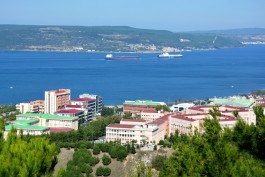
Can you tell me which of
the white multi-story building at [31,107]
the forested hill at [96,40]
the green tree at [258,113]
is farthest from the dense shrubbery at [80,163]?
the forested hill at [96,40]

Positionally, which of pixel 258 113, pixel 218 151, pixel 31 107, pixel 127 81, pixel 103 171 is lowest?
pixel 127 81

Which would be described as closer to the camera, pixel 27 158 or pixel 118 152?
pixel 27 158

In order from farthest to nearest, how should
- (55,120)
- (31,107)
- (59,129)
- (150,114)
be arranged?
(31,107)
(150,114)
(55,120)
(59,129)

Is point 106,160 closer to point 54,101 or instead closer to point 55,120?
point 55,120

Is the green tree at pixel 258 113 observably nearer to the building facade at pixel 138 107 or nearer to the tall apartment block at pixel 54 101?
the building facade at pixel 138 107

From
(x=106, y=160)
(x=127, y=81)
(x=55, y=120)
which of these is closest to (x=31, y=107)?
(x=55, y=120)

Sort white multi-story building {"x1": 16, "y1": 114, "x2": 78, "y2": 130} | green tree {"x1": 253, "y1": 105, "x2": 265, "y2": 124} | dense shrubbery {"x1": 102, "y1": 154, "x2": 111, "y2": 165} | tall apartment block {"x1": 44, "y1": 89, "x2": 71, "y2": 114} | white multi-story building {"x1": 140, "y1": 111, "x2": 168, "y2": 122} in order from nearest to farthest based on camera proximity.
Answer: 1. green tree {"x1": 253, "y1": 105, "x2": 265, "y2": 124}
2. dense shrubbery {"x1": 102, "y1": 154, "x2": 111, "y2": 165}
3. white multi-story building {"x1": 16, "y1": 114, "x2": 78, "y2": 130}
4. white multi-story building {"x1": 140, "y1": 111, "x2": 168, "y2": 122}
5. tall apartment block {"x1": 44, "y1": 89, "x2": 71, "y2": 114}

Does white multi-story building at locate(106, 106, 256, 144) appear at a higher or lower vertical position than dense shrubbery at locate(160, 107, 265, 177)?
lower

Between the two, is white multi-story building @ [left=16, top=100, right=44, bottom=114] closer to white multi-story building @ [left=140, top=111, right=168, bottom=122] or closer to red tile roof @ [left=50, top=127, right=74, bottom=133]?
red tile roof @ [left=50, top=127, right=74, bottom=133]

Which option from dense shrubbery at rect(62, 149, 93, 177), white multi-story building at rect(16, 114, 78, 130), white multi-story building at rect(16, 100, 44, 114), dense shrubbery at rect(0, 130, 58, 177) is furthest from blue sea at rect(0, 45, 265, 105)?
dense shrubbery at rect(0, 130, 58, 177)
